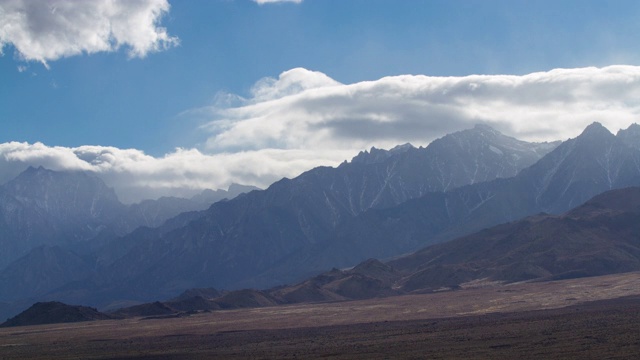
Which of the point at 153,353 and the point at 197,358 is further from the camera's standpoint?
the point at 153,353

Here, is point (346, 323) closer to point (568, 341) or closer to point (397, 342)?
point (397, 342)

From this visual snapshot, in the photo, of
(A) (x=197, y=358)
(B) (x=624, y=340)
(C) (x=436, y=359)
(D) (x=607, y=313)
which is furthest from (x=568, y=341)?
(A) (x=197, y=358)

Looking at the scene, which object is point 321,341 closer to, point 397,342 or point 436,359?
point 397,342

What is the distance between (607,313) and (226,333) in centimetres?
7505

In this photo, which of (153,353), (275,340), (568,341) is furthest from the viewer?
(275,340)

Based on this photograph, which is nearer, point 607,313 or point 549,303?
point 607,313

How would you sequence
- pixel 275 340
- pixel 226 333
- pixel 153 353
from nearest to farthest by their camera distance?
pixel 153 353, pixel 275 340, pixel 226 333

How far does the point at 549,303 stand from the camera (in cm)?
19950

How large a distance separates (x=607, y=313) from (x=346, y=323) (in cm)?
5852

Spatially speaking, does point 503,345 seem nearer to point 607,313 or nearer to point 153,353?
point 607,313

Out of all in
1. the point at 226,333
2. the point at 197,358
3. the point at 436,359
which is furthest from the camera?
the point at 226,333

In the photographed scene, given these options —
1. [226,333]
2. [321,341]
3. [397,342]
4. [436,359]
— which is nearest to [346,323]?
[226,333]

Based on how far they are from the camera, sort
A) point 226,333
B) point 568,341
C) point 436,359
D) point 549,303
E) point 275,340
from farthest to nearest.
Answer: point 549,303, point 226,333, point 275,340, point 568,341, point 436,359

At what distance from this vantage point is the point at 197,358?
13150 centimetres
